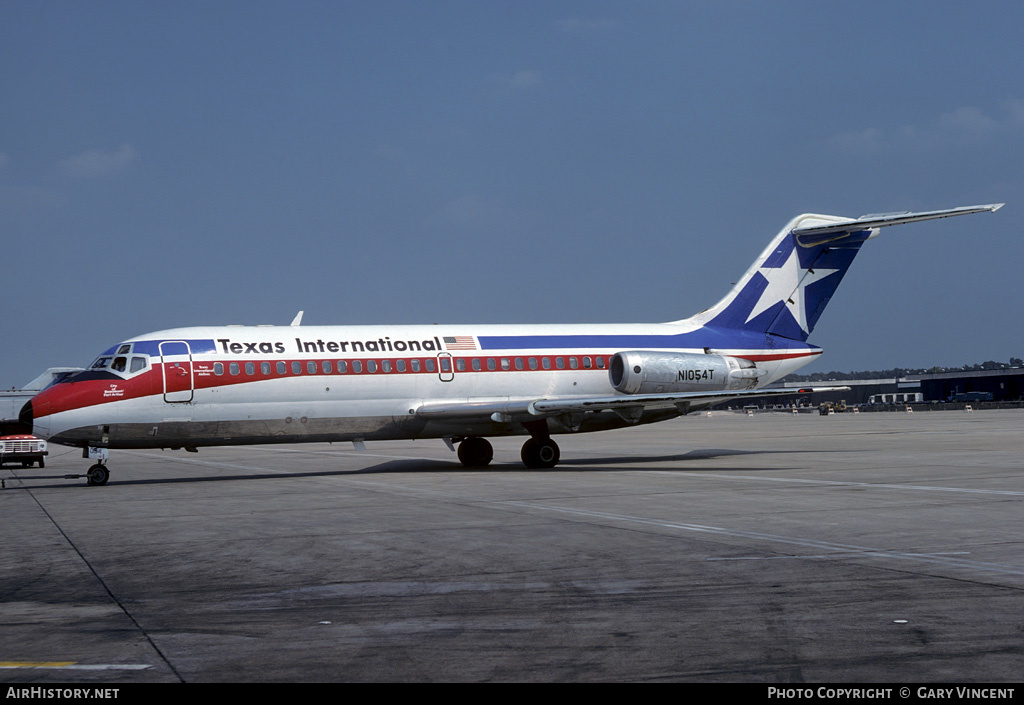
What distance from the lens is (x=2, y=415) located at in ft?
211

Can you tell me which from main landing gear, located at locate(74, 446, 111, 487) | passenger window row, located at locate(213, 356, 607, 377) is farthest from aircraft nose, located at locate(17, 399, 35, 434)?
passenger window row, located at locate(213, 356, 607, 377)

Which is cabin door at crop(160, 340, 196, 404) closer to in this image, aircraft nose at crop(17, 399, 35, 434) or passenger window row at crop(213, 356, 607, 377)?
passenger window row at crop(213, 356, 607, 377)

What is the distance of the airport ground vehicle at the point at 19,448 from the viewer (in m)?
35.8

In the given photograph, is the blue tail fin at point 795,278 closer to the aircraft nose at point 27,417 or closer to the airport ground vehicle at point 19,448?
the aircraft nose at point 27,417

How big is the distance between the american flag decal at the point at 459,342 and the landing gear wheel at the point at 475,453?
9.45ft

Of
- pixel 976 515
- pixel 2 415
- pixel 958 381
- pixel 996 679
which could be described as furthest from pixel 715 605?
pixel 958 381

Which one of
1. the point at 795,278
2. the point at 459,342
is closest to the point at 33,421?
the point at 459,342

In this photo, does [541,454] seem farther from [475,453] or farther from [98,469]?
[98,469]

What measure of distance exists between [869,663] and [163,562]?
823 centimetres

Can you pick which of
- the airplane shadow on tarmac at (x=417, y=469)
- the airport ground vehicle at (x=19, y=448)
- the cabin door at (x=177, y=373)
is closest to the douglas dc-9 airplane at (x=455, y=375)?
the cabin door at (x=177, y=373)

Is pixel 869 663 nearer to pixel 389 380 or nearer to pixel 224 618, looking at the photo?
pixel 224 618

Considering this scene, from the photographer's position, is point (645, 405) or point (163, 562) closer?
point (163, 562)

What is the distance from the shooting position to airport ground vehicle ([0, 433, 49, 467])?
3581cm

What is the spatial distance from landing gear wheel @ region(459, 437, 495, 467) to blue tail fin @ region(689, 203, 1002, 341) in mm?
8053
